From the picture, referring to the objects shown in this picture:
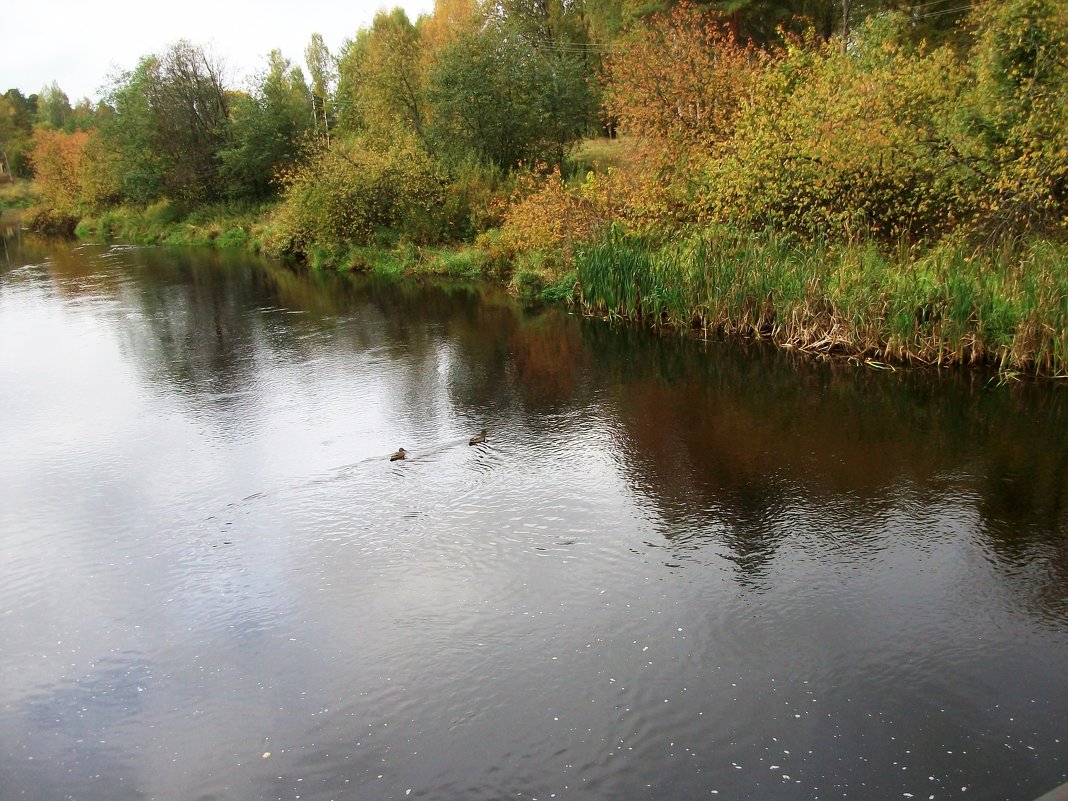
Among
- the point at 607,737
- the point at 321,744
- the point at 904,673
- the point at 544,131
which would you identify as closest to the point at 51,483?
the point at 321,744

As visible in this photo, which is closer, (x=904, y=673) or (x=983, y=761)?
(x=983, y=761)

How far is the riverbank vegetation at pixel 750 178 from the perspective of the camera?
12.0 m

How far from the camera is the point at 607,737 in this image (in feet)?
16.8

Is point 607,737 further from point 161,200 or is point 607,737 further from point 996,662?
point 161,200

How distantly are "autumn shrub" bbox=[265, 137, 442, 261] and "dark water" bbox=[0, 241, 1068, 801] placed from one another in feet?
46.1

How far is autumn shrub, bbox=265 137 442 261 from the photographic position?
25.9 metres

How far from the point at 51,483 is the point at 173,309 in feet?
39.8

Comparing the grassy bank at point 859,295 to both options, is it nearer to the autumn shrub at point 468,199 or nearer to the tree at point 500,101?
the autumn shrub at point 468,199

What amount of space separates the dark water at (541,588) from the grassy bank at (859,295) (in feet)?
1.88

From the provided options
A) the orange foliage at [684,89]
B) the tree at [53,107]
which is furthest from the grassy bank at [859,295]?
the tree at [53,107]

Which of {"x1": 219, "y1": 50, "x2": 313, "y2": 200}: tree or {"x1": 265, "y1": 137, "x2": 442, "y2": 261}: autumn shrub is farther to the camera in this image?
{"x1": 219, "y1": 50, "x2": 313, "y2": 200}: tree

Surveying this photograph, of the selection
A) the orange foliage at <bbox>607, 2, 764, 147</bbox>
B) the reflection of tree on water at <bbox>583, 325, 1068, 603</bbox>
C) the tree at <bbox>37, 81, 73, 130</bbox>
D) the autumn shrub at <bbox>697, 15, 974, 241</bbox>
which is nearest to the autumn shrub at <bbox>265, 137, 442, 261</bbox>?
the orange foliage at <bbox>607, 2, 764, 147</bbox>

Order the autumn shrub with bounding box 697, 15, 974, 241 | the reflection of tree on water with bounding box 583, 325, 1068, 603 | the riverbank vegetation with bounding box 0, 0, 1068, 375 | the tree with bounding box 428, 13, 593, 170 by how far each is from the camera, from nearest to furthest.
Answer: the reflection of tree on water with bounding box 583, 325, 1068, 603
the riverbank vegetation with bounding box 0, 0, 1068, 375
the autumn shrub with bounding box 697, 15, 974, 241
the tree with bounding box 428, 13, 593, 170

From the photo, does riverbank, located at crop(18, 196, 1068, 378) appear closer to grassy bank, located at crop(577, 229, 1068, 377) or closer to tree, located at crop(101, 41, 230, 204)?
grassy bank, located at crop(577, 229, 1068, 377)
